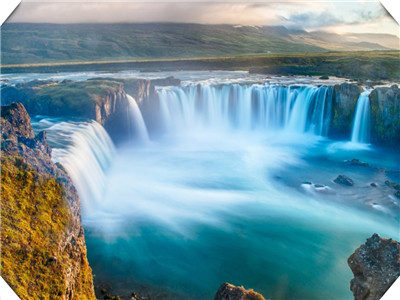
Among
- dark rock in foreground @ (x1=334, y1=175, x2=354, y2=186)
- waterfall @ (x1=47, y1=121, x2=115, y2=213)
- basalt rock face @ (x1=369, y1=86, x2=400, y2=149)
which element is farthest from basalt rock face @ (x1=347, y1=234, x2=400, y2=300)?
basalt rock face @ (x1=369, y1=86, x2=400, y2=149)

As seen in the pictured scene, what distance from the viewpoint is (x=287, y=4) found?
556 cm

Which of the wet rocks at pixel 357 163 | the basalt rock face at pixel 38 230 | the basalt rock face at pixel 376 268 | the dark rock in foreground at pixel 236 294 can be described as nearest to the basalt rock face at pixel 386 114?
the wet rocks at pixel 357 163

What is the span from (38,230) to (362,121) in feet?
40.8

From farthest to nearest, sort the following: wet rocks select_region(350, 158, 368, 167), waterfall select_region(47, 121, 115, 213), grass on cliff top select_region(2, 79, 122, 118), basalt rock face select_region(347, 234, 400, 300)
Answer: wet rocks select_region(350, 158, 368, 167) → grass on cliff top select_region(2, 79, 122, 118) → waterfall select_region(47, 121, 115, 213) → basalt rock face select_region(347, 234, 400, 300)

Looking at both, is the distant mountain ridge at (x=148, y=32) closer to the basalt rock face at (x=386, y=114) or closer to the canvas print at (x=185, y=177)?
the canvas print at (x=185, y=177)

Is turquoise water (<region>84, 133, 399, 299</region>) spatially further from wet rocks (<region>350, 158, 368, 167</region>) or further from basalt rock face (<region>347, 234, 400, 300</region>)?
basalt rock face (<region>347, 234, 400, 300</region>)

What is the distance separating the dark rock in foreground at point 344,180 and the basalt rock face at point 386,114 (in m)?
4.00

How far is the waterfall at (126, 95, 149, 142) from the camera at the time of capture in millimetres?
12211

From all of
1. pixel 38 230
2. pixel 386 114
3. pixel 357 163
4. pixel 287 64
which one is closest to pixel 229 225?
pixel 38 230

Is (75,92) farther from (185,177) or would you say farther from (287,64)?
(287,64)

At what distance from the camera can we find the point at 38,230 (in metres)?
3.12

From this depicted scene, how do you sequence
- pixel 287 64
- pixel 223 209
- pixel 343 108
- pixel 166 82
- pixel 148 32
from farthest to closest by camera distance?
1. pixel 287 64
2. pixel 166 82
3. pixel 343 108
4. pixel 148 32
5. pixel 223 209

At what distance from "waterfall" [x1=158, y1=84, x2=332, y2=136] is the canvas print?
11 centimetres

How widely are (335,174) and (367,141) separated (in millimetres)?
3627
